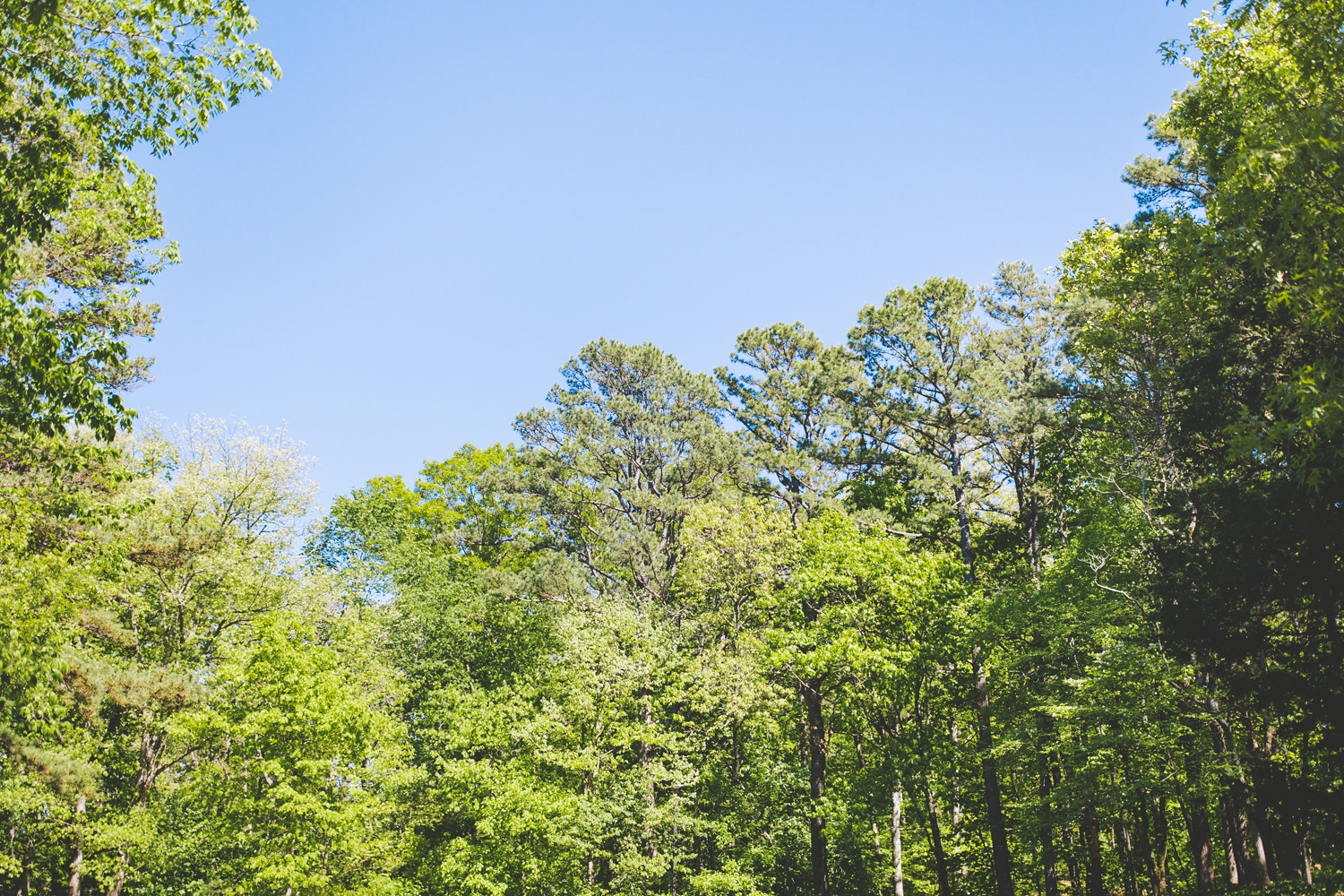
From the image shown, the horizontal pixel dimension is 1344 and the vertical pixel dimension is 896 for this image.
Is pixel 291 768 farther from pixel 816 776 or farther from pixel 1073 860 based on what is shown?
pixel 1073 860

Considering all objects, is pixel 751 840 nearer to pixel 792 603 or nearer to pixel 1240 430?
pixel 792 603

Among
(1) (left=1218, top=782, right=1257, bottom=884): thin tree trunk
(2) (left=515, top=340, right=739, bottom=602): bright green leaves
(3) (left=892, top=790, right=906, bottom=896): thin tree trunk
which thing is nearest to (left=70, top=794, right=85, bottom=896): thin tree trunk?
(2) (left=515, top=340, right=739, bottom=602): bright green leaves

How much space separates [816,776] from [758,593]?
5.02m

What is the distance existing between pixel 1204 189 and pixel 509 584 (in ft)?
71.0

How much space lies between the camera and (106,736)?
22.4 metres

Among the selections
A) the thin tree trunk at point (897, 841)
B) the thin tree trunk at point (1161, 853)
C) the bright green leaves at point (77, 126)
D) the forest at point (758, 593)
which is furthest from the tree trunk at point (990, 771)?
the bright green leaves at point (77, 126)

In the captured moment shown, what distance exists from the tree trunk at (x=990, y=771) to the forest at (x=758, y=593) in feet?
0.47

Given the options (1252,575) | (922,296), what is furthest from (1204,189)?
(1252,575)

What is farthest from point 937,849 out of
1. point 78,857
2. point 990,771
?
point 78,857

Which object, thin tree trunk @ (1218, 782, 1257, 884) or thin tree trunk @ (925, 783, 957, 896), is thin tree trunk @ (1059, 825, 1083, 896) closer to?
thin tree trunk @ (925, 783, 957, 896)

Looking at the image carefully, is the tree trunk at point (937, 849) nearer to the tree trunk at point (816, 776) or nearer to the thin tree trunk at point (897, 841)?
the thin tree trunk at point (897, 841)

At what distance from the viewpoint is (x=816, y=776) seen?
21.3 m

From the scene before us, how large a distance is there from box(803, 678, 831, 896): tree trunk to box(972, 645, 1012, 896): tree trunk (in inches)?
155

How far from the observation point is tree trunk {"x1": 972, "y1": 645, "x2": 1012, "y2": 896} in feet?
60.6
